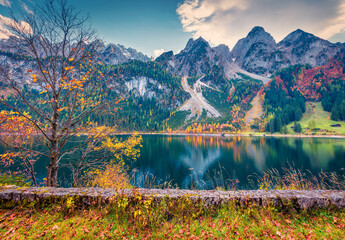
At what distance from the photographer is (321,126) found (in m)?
126

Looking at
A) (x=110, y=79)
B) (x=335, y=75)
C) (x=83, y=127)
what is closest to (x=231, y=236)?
(x=83, y=127)

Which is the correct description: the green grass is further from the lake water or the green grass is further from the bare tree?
the bare tree

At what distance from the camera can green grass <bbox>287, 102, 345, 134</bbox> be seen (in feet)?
378

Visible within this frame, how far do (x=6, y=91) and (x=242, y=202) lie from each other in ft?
40.0

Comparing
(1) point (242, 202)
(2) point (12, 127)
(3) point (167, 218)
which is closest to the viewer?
(3) point (167, 218)

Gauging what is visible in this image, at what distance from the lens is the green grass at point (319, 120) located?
4540 inches

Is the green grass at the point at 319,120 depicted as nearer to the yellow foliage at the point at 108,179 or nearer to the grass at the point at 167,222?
the grass at the point at 167,222

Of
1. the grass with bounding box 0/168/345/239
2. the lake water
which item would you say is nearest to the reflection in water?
the lake water

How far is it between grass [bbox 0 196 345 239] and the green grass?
160672mm

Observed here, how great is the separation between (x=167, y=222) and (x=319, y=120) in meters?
203

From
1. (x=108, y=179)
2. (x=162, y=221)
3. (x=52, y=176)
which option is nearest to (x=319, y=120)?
(x=108, y=179)

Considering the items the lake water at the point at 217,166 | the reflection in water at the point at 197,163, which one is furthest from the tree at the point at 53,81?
the reflection in water at the point at 197,163

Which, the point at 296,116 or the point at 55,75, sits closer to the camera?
the point at 55,75

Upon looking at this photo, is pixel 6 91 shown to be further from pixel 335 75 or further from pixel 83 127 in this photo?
pixel 335 75
